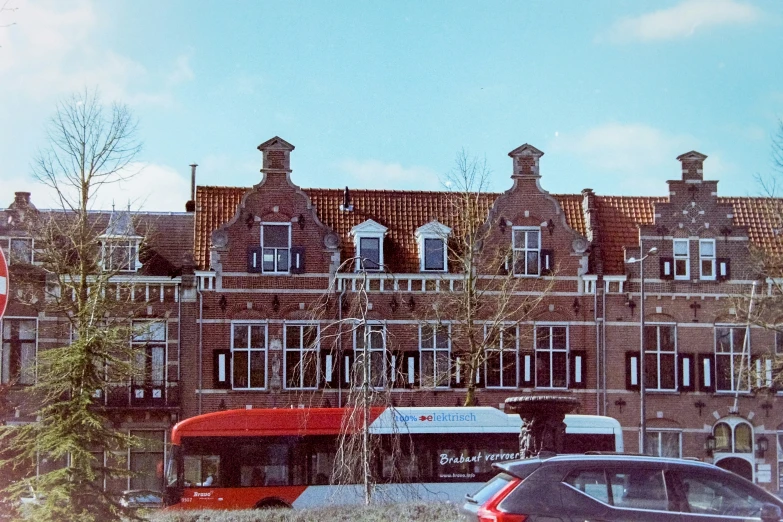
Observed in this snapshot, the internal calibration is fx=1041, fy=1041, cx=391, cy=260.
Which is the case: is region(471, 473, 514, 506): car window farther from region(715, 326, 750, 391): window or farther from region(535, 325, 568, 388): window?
region(715, 326, 750, 391): window

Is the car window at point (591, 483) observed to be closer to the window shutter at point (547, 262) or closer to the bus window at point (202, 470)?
the bus window at point (202, 470)

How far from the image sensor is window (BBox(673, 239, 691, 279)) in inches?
1324

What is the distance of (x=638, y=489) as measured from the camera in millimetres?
11680

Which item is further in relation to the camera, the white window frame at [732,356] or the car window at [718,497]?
the white window frame at [732,356]

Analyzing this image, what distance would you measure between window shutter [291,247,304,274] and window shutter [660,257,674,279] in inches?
455

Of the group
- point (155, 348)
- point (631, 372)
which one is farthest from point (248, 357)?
Result: point (631, 372)

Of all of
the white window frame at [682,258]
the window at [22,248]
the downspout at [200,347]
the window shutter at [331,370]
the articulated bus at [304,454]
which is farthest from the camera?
the white window frame at [682,258]

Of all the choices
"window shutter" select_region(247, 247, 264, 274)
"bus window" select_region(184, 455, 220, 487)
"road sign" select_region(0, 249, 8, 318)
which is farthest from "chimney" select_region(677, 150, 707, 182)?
"road sign" select_region(0, 249, 8, 318)

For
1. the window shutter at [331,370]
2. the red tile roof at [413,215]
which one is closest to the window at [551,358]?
the red tile roof at [413,215]

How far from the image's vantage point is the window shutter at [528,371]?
33.2 meters

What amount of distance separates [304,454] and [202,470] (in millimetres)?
2418

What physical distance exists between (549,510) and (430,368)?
21876 millimetres

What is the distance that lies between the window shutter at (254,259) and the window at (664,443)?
1340 cm

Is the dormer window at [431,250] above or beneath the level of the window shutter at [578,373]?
above
